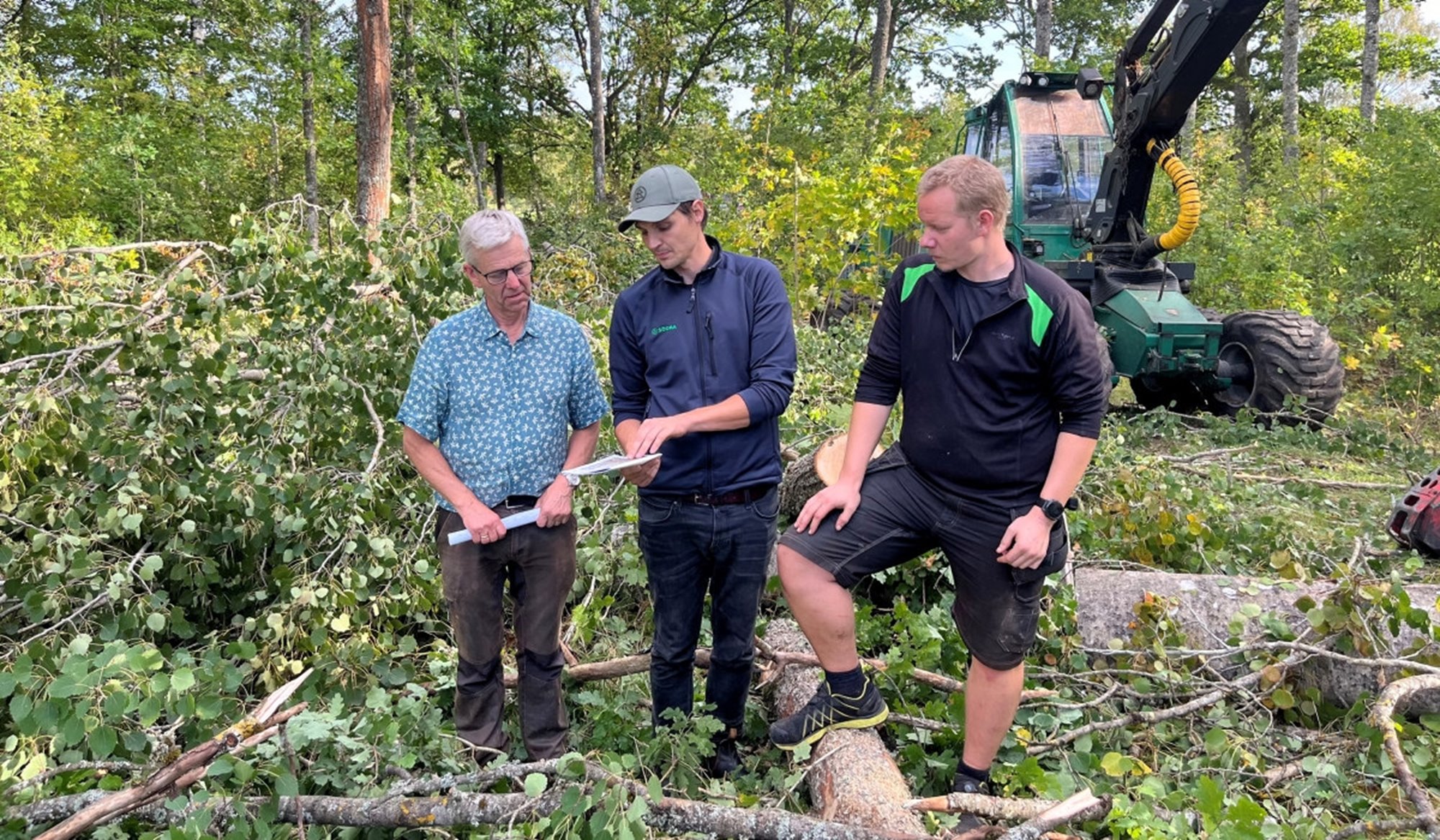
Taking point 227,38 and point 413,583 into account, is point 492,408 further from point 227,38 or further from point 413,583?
point 227,38

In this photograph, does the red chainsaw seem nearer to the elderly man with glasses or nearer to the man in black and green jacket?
the man in black and green jacket

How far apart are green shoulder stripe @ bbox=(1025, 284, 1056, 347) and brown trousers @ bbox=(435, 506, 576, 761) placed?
150 cm

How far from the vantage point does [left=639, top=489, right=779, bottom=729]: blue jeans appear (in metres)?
2.56

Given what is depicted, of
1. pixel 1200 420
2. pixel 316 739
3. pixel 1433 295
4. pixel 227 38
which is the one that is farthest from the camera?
pixel 227 38

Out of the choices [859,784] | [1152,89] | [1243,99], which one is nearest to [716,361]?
[859,784]

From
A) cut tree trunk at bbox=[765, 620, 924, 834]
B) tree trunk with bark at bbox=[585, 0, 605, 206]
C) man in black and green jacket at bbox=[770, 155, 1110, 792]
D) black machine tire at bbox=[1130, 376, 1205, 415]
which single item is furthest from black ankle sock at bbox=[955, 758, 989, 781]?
tree trunk with bark at bbox=[585, 0, 605, 206]

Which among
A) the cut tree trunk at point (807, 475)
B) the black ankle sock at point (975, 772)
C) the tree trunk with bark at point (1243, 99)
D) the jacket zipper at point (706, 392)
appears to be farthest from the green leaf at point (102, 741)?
the tree trunk with bark at point (1243, 99)

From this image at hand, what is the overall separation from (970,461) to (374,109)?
6.69 metres

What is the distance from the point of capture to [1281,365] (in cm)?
675

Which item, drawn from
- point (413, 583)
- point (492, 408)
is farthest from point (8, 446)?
point (492, 408)

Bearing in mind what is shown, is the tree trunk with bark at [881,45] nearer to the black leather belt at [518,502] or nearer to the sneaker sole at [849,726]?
the black leather belt at [518,502]

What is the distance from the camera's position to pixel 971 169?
7.42ft

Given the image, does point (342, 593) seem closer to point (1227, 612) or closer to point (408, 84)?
point (1227, 612)

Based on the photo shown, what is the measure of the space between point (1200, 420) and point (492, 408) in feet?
22.3
